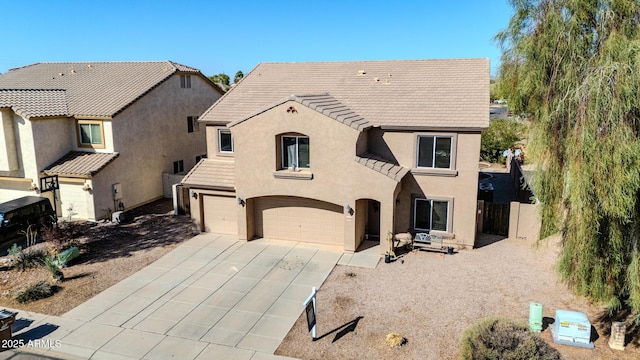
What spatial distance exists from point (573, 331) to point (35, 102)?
2605 cm

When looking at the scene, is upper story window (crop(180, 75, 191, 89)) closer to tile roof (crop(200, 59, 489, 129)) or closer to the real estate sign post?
tile roof (crop(200, 59, 489, 129))

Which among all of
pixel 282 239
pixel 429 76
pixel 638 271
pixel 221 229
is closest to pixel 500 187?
pixel 429 76

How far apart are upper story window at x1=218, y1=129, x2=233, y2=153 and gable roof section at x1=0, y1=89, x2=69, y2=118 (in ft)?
29.0

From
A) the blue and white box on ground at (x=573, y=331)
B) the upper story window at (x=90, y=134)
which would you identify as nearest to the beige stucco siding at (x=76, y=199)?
the upper story window at (x=90, y=134)

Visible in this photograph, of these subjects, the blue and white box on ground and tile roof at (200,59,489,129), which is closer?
the blue and white box on ground

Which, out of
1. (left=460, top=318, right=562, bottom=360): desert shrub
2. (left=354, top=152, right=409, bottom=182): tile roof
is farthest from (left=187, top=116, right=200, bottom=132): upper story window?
(left=460, top=318, right=562, bottom=360): desert shrub

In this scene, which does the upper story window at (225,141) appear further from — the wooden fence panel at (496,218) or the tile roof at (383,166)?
the wooden fence panel at (496,218)

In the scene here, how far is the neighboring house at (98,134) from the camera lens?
2295 cm

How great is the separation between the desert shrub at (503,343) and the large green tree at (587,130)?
5.49ft

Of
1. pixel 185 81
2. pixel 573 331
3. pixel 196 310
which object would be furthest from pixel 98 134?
pixel 573 331

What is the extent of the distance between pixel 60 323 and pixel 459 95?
A: 1735 cm

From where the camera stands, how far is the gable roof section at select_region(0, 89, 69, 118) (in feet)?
73.9

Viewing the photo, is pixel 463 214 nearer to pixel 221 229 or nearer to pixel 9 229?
pixel 221 229

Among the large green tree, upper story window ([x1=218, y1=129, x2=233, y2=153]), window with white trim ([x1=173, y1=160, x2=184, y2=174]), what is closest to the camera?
the large green tree
